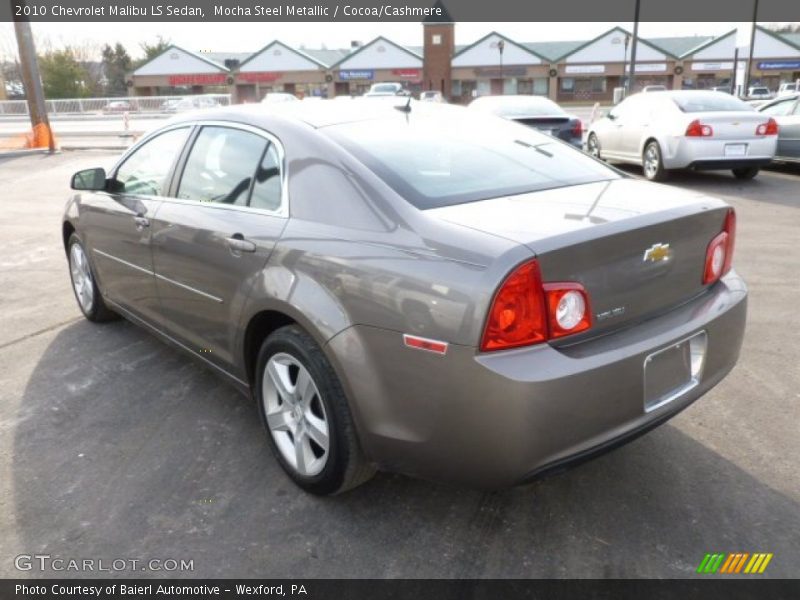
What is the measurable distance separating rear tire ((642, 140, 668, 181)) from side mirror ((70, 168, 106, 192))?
29.6ft

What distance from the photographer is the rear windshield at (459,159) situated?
8.85 feet

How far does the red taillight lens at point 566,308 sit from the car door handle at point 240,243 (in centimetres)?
133

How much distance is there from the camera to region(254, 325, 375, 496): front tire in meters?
2.56

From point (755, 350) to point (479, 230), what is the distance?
2.81 meters

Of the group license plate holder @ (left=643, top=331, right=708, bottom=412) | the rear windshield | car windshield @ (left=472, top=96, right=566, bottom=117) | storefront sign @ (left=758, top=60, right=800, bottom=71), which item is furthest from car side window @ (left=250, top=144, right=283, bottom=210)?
storefront sign @ (left=758, top=60, right=800, bottom=71)

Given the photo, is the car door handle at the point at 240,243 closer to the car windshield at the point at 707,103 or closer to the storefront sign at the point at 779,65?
the car windshield at the point at 707,103

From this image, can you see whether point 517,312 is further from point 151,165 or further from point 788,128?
point 788,128

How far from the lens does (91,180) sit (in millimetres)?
4254

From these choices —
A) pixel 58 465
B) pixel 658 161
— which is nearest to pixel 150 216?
pixel 58 465

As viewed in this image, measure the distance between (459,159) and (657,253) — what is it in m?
0.99

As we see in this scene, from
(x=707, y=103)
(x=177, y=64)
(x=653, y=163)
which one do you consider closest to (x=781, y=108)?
(x=707, y=103)

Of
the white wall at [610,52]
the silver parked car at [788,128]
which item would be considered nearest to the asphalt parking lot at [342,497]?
the silver parked car at [788,128]

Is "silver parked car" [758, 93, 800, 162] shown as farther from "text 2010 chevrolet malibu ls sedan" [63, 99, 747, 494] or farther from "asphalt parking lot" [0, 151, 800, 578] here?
"text 2010 chevrolet malibu ls sedan" [63, 99, 747, 494]

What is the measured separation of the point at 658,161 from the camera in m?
10.9
